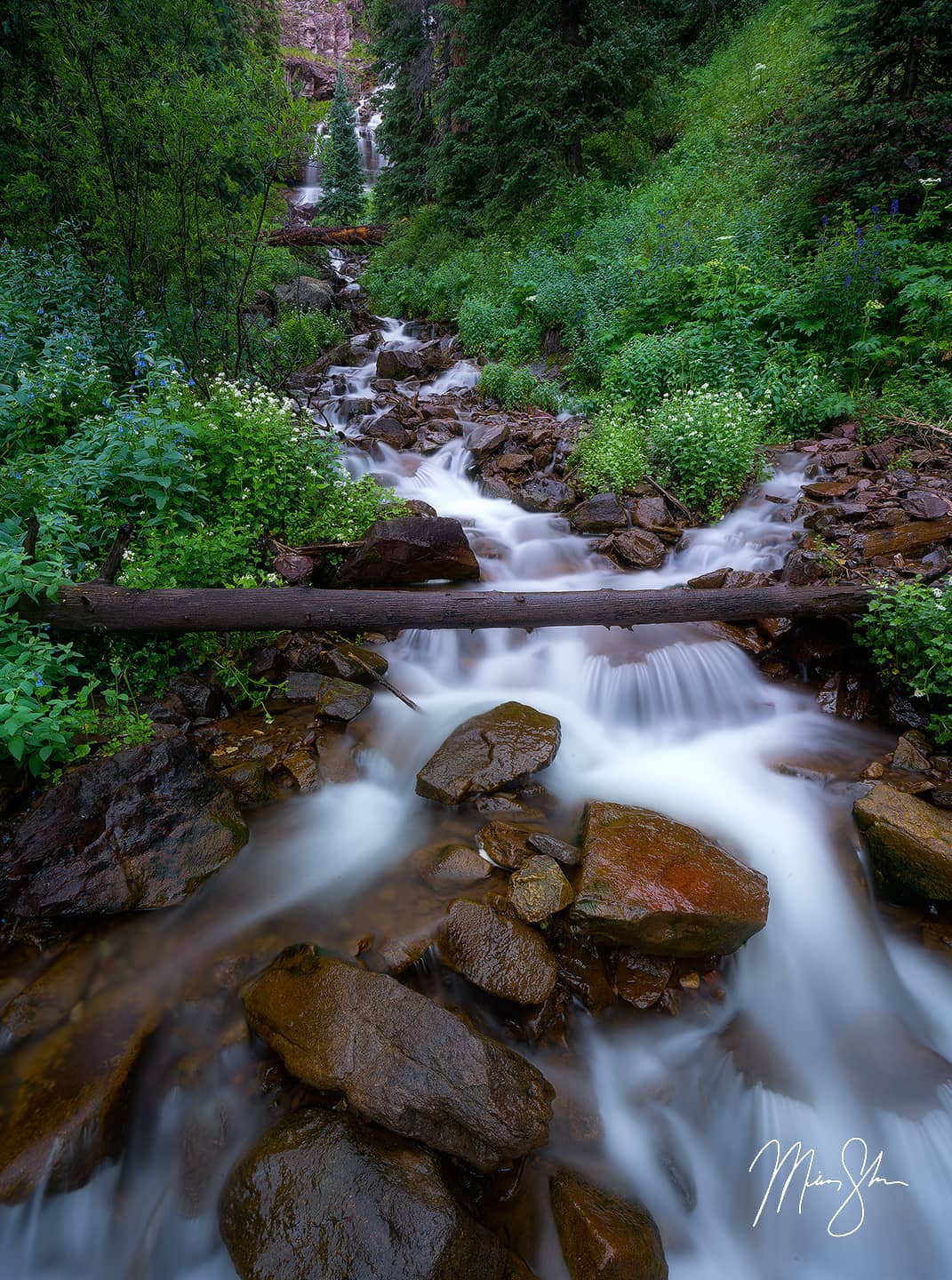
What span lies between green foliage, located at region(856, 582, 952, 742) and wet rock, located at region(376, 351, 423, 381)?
32.8 feet

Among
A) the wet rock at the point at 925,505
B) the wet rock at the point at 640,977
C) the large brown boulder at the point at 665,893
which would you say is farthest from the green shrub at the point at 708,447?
the wet rock at the point at 640,977

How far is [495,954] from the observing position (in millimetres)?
2867

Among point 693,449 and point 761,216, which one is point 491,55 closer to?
point 761,216

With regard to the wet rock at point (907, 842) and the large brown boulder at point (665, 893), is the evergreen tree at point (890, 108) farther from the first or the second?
the large brown boulder at point (665, 893)

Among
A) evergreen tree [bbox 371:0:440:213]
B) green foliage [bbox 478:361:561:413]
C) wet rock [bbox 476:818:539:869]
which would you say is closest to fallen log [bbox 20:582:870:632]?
wet rock [bbox 476:818:539:869]

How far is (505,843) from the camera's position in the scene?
3.46m

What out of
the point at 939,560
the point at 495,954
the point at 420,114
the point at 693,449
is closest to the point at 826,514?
the point at 939,560

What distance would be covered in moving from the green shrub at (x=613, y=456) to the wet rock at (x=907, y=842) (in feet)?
13.6

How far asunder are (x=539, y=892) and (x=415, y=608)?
2046 millimetres

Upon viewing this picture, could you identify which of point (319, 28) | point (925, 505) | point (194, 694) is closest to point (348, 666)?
point (194, 694)

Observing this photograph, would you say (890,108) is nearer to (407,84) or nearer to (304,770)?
(304,770)

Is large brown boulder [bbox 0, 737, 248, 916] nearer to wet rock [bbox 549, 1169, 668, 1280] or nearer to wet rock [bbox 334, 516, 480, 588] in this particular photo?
wet rock [bbox 334, 516, 480, 588]

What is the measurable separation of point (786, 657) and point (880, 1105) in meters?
3.02
